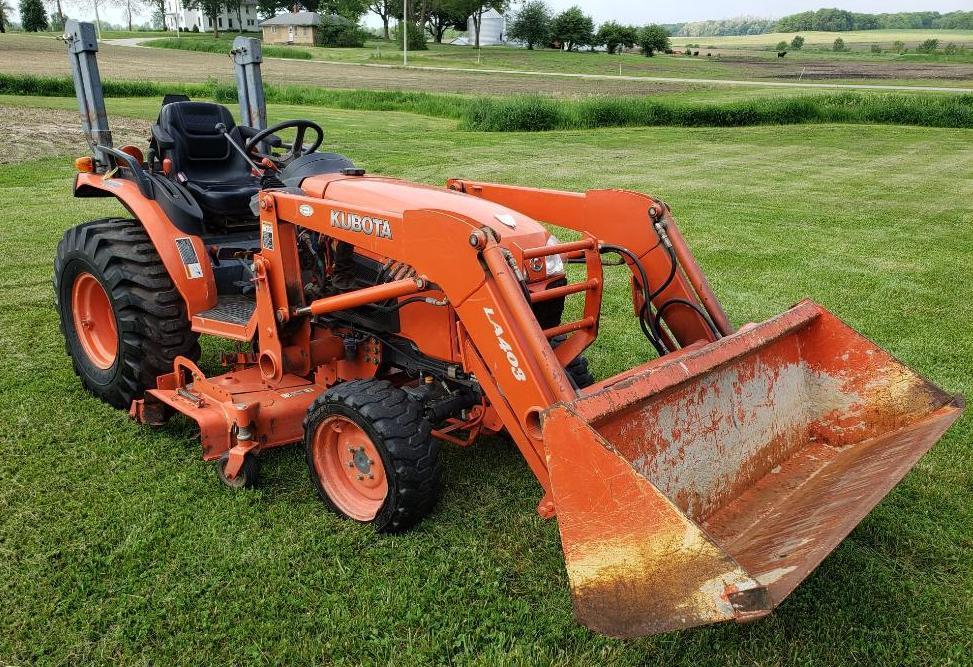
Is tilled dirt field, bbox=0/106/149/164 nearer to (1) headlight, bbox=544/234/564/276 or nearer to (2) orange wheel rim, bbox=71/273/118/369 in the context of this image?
(2) orange wheel rim, bbox=71/273/118/369

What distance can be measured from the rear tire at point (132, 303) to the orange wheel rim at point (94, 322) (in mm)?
156

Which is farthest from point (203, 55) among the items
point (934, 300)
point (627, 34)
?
point (934, 300)

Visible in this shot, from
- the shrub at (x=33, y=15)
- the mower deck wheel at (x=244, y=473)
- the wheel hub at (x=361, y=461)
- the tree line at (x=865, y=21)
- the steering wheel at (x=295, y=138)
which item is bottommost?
the mower deck wheel at (x=244, y=473)

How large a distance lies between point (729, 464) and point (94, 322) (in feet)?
12.4

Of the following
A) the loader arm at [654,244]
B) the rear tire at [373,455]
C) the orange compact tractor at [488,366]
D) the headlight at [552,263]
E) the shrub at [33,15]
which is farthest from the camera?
the shrub at [33,15]

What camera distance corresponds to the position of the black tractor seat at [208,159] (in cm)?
455

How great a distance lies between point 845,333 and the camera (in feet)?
11.3

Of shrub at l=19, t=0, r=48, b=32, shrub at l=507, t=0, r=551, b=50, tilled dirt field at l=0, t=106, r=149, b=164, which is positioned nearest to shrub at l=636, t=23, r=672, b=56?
shrub at l=507, t=0, r=551, b=50

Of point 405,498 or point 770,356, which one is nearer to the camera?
point 405,498

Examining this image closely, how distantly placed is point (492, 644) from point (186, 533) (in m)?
1.44

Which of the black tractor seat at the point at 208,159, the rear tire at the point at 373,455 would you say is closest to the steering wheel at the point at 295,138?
the black tractor seat at the point at 208,159

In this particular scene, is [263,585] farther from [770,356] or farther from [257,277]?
[770,356]

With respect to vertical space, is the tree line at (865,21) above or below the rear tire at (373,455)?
above

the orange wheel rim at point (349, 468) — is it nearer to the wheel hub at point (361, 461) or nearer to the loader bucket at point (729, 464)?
the wheel hub at point (361, 461)
